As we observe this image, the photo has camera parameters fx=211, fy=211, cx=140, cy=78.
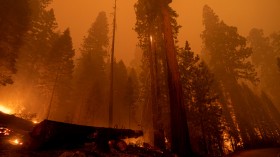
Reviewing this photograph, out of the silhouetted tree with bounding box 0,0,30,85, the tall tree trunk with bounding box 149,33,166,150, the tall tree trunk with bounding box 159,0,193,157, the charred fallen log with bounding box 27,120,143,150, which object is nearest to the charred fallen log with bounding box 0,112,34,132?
the charred fallen log with bounding box 27,120,143,150

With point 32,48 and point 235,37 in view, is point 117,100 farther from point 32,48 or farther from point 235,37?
point 235,37

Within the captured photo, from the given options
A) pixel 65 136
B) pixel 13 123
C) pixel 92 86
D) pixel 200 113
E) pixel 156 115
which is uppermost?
pixel 92 86

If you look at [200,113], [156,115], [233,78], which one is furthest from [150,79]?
[233,78]

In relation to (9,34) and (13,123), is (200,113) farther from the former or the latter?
(9,34)

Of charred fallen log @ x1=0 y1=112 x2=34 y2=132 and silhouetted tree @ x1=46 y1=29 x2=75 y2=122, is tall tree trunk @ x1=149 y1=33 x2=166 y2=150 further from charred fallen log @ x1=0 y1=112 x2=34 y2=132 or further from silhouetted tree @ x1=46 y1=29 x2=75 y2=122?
silhouetted tree @ x1=46 y1=29 x2=75 y2=122

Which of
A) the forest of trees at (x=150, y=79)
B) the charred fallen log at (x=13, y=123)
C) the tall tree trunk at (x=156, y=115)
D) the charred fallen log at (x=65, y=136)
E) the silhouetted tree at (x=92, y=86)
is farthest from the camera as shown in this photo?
the silhouetted tree at (x=92, y=86)

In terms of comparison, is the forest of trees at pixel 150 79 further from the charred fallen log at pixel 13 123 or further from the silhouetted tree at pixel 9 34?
the charred fallen log at pixel 13 123

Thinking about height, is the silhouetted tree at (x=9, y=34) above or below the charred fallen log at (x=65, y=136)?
above

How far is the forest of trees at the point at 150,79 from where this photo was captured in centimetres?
2258

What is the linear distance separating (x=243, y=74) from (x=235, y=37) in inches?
244

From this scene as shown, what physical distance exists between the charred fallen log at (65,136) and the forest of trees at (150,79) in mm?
9009

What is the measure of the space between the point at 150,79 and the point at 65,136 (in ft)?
75.8

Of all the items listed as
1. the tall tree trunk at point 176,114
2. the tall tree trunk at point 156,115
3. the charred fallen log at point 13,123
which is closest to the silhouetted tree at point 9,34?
the charred fallen log at point 13,123

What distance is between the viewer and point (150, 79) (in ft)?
97.5
